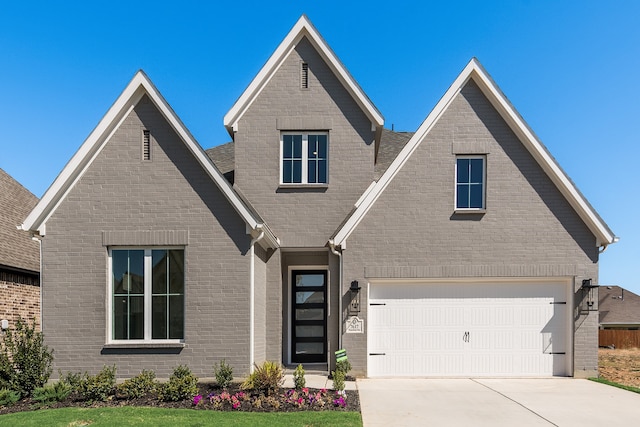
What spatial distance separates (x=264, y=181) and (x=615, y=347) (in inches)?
1053

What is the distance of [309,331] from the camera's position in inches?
565

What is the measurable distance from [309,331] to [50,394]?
22.2ft

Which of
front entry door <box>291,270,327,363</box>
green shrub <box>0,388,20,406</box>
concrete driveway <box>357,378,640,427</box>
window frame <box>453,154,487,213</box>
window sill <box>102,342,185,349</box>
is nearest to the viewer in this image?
concrete driveway <box>357,378,640,427</box>

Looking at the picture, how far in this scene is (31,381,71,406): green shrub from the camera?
957cm

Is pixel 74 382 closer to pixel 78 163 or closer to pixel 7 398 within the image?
pixel 7 398

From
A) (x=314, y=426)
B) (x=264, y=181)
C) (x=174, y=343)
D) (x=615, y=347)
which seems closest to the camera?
(x=314, y=426)

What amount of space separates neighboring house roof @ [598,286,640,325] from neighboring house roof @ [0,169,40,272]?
35888 millimetres

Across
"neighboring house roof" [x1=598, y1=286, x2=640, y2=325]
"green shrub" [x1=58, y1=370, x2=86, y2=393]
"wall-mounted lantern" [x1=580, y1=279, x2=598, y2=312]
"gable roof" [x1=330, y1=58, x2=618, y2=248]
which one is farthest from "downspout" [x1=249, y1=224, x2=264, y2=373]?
"neighboring house roof" [x1=598, y1=286, x2=640, y2=325]

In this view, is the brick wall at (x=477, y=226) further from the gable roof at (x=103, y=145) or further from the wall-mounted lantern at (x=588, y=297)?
the gable roof at (x=103, y=145)

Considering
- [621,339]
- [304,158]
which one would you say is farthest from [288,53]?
[621,339]

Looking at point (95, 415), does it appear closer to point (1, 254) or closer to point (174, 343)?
point (174, 343)

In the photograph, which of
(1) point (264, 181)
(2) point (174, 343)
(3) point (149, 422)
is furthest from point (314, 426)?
(1) point (264, 181)

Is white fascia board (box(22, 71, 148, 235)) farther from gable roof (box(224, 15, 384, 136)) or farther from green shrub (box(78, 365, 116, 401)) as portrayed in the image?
green shrub (box(78, 365, 116, 401))

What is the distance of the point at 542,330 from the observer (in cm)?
1279
